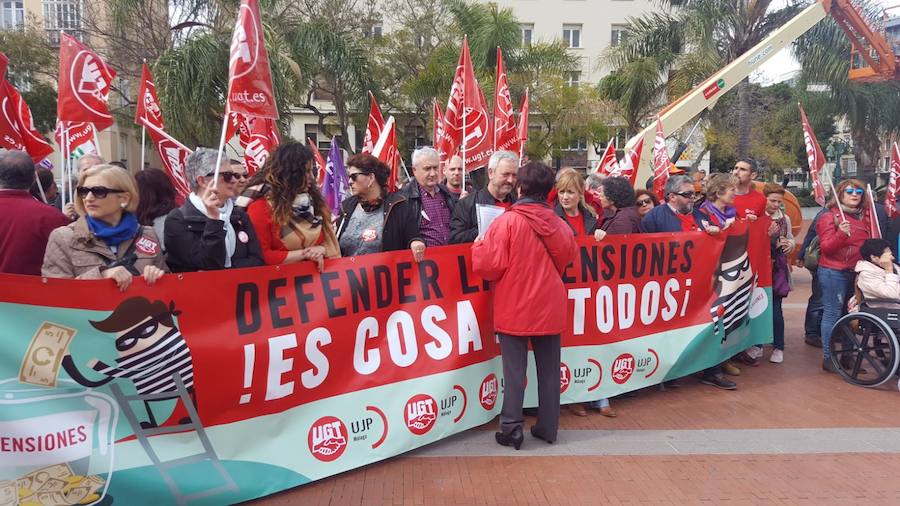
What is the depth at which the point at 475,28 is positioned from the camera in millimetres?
23469

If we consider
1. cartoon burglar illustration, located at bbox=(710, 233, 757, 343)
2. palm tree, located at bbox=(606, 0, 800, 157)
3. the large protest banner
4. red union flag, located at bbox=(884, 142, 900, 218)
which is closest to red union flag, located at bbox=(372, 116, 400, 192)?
the large protest banner

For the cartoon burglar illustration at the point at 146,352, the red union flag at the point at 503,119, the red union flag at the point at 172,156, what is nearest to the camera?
the cartoon burglar illustration at the point at 146,352

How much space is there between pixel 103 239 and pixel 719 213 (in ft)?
16.8

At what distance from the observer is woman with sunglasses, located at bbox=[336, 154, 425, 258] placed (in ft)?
15.3

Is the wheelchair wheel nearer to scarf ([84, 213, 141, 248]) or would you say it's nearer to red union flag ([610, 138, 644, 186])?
red union flag ([610, 138, 644, 186])

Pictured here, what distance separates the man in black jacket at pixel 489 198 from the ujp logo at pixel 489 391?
1049 mm

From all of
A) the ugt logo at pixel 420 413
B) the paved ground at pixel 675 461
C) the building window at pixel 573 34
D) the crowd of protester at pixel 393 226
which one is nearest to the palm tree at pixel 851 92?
the crowd of protester at pixel 393 226

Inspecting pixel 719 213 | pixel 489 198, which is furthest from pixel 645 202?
pixel 489 198

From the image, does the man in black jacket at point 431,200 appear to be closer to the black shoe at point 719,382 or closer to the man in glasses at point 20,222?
the man in glasses at point 20,222

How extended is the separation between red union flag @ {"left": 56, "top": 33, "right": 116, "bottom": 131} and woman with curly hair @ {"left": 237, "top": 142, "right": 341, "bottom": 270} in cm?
253

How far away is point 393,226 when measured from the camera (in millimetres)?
4676

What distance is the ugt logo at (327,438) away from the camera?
399 cm

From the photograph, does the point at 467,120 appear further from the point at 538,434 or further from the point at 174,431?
the point at 174,431

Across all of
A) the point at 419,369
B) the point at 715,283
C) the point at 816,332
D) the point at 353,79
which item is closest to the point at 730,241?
the point at 715,283
